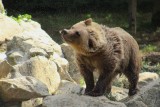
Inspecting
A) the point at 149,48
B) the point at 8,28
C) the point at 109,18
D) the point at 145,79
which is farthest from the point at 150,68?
the point at 109,18

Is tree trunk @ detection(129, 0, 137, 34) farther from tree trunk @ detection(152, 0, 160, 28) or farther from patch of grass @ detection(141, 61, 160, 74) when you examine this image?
patch of grass @ detection(141, 61, 160, 74)

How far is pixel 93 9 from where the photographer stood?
66.1 feet

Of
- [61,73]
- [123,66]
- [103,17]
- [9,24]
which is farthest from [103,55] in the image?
[103,17]

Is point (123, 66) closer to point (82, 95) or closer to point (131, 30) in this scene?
point (82, 95)

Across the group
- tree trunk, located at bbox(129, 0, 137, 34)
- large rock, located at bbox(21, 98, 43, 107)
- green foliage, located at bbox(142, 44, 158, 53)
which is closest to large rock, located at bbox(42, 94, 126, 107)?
large rock, located at bbox(21, 98, 43, 107)

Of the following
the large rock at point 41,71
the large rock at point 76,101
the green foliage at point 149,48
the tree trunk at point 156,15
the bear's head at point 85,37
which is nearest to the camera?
→ the bear's head at point 85,37

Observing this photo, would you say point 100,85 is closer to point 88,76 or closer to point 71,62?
Result: point 88,76

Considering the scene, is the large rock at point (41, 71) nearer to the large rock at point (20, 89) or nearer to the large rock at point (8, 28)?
→ the large rock at point (20, 89)

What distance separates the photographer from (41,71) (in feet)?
28.8

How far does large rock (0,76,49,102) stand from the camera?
297 inches

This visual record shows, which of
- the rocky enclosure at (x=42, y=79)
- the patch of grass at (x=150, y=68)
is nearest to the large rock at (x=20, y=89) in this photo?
the rocky enclosure at (x=42, y=79)

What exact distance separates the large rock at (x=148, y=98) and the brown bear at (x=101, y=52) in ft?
0.96

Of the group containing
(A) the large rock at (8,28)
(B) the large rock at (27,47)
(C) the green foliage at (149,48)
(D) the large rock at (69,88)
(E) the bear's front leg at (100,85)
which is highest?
(A) the large rock at (8,28)

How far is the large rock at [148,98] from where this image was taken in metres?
7.70
